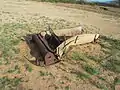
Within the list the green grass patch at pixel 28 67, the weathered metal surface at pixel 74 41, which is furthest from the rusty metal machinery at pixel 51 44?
the green grass patch at pixel 28 67

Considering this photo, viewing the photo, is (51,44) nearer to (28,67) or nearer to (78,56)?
(78,56)

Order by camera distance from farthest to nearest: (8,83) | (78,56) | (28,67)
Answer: (78,56), (28,67), (8,83)

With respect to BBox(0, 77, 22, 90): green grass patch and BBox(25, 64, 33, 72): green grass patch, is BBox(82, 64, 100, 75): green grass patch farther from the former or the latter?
BBox(0, 77, 22, 90): green grass patch

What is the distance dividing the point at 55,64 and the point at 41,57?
54cm

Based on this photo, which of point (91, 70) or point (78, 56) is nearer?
point (91, 70)

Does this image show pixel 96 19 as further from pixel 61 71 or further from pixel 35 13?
pixel 61 71

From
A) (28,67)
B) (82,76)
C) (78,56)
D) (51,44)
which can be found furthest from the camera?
(51,44)

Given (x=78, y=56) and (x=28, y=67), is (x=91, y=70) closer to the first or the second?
(x=78, y=56)

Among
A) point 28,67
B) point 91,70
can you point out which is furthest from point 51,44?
point 91,70

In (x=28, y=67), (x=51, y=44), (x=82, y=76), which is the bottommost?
(x=82, y=76)

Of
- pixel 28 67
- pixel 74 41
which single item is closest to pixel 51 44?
pixel 74 41

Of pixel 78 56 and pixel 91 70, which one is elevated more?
pixel 78 56

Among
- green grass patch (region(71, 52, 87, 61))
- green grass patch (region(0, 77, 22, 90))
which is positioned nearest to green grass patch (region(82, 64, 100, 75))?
green grass patch (region(71, 52, 87, 61))

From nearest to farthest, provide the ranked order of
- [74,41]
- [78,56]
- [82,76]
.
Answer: [82,76] → [78,56] → [74,41]
